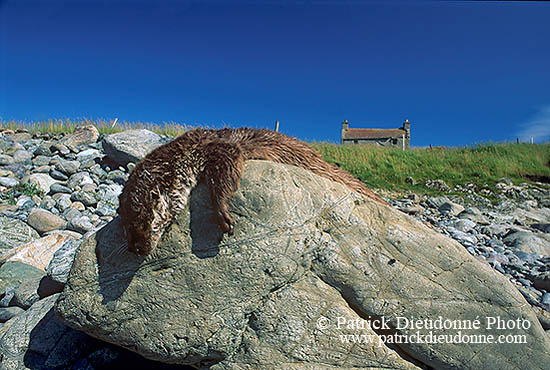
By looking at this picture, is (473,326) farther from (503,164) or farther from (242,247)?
(503,164)

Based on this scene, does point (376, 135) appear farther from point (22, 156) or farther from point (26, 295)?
point (26, 295)

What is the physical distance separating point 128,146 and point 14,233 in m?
4.89

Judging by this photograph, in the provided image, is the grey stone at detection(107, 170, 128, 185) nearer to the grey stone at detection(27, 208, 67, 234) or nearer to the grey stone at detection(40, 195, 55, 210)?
the grey stone at detection(40, 195, 55, 210)

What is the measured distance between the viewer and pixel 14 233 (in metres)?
6.13

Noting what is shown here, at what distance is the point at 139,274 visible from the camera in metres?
2.80

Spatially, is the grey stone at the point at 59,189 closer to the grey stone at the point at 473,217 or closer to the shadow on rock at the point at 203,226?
the shadow on rock at the point at 203,226

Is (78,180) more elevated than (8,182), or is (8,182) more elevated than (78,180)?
(78,180)

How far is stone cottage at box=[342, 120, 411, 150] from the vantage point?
43.0 metres

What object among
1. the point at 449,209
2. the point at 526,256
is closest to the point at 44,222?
the point at 526,256

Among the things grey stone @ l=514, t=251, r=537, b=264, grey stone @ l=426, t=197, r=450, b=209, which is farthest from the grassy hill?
grey stone @ l=514, t=251, r=537, b=264

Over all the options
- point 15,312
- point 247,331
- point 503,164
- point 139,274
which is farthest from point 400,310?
point 503,164

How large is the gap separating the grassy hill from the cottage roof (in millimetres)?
24336

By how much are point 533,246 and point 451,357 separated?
575 centimetres

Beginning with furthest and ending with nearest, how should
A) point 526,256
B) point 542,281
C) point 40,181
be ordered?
1. point 40,181
2. point 526,256
3. point 542,281
